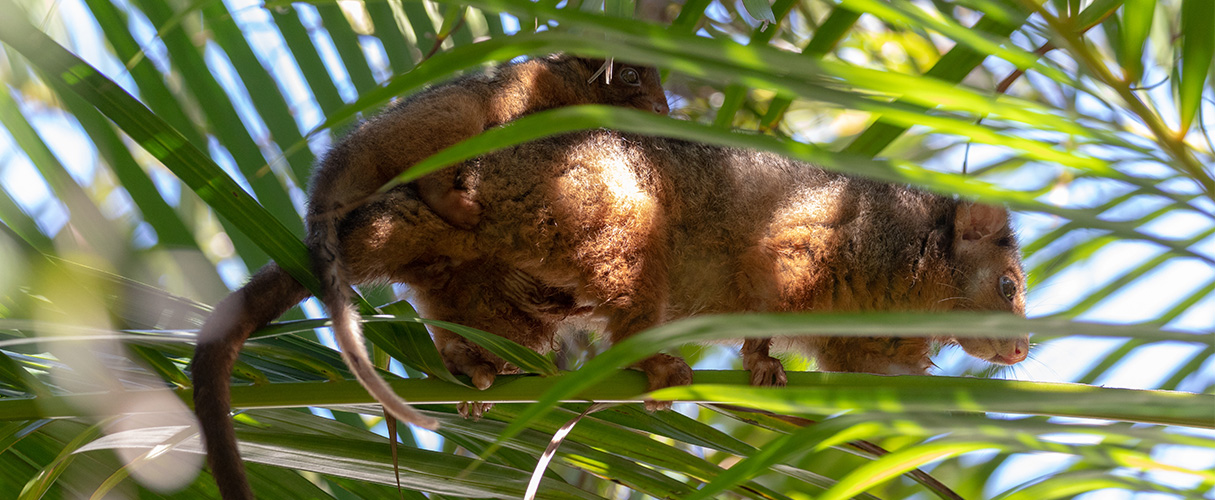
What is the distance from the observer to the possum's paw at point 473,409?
244 centimetres

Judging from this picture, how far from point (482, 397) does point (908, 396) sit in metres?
1.31

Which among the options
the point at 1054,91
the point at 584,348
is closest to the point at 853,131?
the point at 1054,91

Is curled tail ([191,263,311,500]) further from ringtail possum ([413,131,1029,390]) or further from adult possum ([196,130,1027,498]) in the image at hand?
ringtail possum ([413,131,1029,390])

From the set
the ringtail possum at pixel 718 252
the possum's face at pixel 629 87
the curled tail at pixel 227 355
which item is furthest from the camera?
the possum's face at pixel 629 87

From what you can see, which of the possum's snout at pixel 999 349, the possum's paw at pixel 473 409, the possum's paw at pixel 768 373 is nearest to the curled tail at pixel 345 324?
the possum's paw at pixel 473 409

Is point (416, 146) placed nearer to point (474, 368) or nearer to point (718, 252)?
point (474, 368)

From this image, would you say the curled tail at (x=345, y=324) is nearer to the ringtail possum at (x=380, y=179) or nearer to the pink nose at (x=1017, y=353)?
the ringtail possum at (x=380, y=179)

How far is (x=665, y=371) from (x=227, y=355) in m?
1.10

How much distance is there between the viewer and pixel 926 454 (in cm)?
120

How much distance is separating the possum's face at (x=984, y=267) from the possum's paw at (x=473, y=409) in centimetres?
173

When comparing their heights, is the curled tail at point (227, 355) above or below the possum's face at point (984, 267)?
below

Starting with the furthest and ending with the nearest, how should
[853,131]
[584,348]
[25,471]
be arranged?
[853,131]
[584,348]
[25,471]

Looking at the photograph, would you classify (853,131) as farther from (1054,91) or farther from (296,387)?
(296,387)

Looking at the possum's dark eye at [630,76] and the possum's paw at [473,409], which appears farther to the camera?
the possum's dark eye at [630,76]
